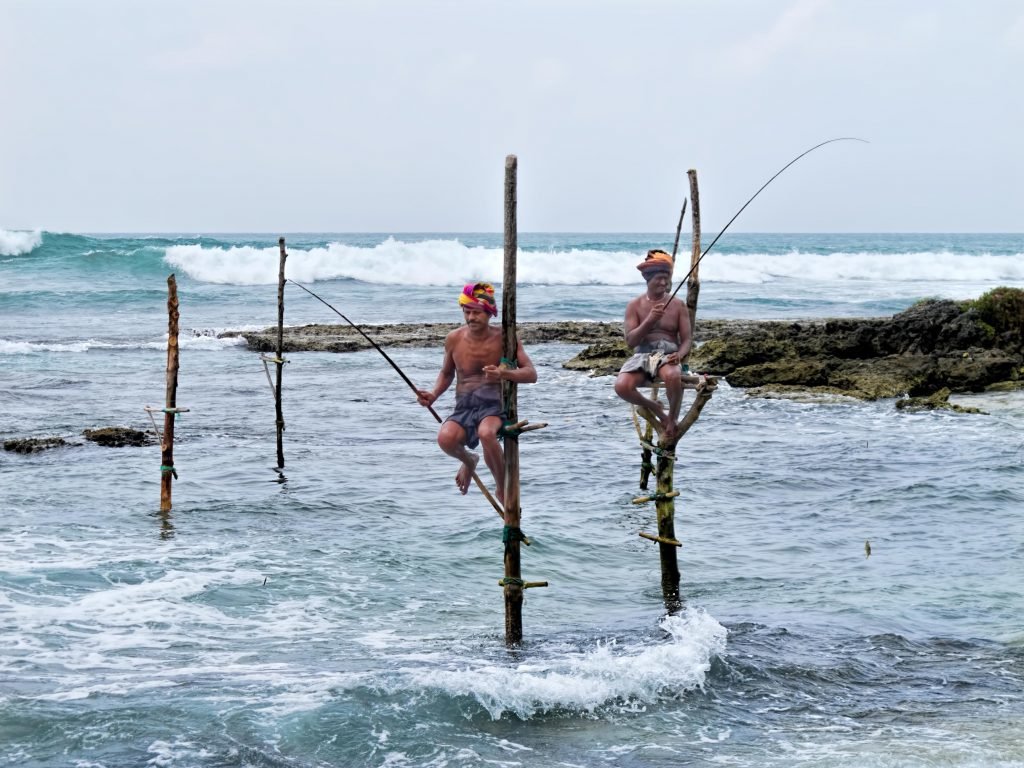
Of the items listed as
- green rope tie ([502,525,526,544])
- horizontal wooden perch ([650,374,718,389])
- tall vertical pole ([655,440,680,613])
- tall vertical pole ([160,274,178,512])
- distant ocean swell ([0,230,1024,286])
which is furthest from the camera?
distant ocean swell ([0,230,1024,286])

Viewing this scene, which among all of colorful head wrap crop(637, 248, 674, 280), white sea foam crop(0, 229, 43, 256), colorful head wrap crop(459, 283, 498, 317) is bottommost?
colorful head wrap crop(459, 283, 498, 317)

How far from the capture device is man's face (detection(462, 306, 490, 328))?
8.80m

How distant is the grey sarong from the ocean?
2314mm

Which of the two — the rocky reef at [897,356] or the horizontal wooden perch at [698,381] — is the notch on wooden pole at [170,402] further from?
the rocky reef at [897,356]

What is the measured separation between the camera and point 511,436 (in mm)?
9008

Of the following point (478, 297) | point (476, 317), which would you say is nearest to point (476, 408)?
point (476, 317)

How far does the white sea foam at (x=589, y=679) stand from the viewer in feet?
29.3

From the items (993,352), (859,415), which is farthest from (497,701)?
(993,352)

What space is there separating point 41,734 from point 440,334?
2793 cm

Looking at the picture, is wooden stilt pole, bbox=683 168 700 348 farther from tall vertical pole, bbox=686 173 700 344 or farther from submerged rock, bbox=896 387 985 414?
submerged rock, bbox=896 387 985 414

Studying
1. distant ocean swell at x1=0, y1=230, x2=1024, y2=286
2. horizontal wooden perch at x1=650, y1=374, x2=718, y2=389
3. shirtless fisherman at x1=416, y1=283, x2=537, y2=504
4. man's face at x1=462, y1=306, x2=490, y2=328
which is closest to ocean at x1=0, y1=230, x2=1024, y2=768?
shirtless fisherman at x1=416, y1=283, x2=537, y2=504

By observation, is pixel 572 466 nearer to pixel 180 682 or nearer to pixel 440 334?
pixel 180 682

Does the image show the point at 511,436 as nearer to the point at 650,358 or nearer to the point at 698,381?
the point at 650,358

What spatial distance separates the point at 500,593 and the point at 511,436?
3.42 meters
